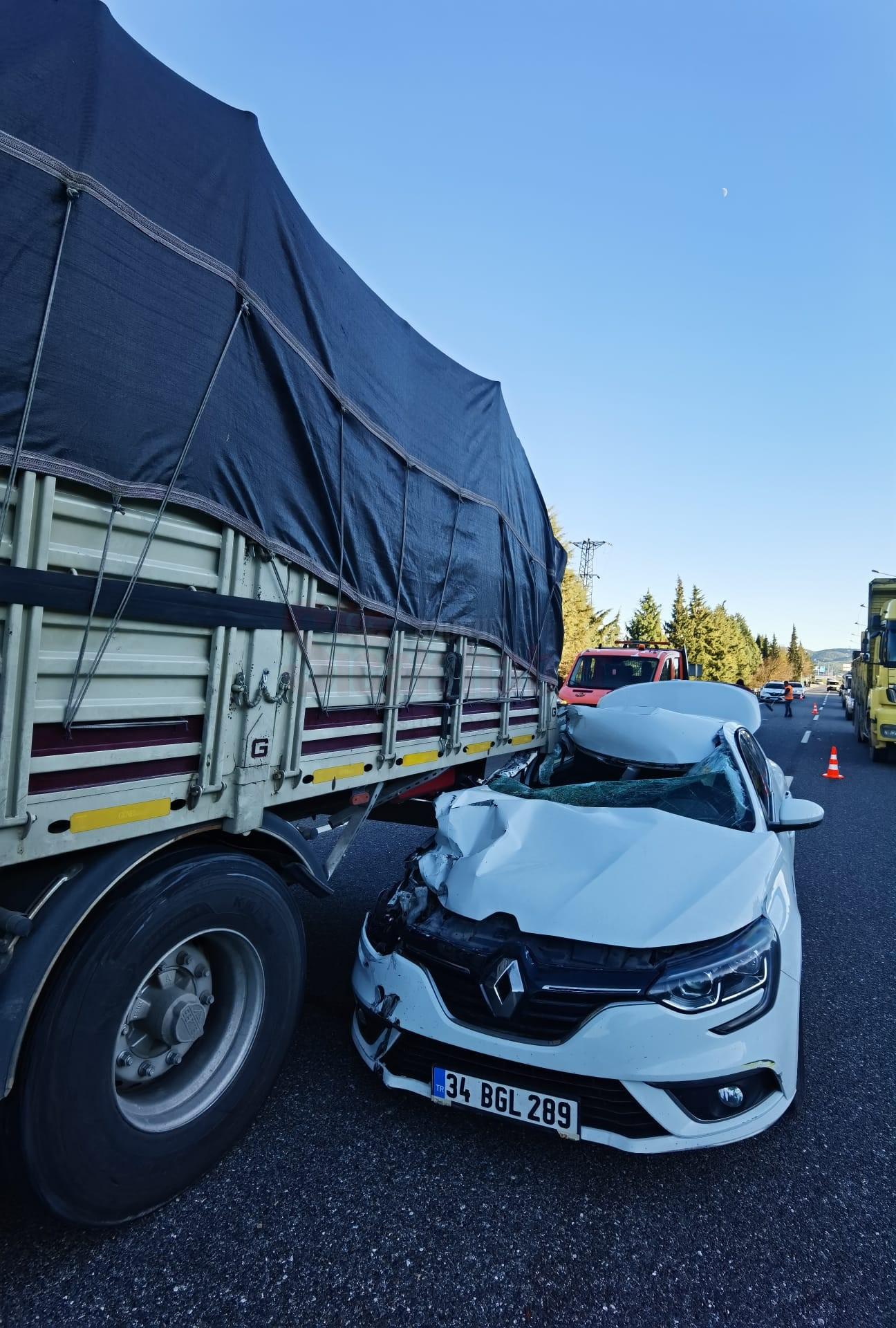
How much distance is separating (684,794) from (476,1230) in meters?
2.05

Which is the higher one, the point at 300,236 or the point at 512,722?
the point at 300,236

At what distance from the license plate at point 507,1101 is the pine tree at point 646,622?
53106mm

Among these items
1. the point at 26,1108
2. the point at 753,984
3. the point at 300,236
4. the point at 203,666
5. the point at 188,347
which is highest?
the point at 300,236

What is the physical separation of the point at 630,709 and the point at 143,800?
10.7ft

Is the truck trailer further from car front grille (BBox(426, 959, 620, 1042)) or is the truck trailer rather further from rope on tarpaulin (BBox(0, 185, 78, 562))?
car front grille (BBox(426, 959, 620, 1042))

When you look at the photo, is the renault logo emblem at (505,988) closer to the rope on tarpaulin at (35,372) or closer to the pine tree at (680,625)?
the rope on tarpaulin at (35,372)

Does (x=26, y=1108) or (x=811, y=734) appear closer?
(x=26, y=1108)

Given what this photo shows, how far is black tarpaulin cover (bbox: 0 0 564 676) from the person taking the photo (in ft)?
5.82

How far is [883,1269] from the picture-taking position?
2.02 m

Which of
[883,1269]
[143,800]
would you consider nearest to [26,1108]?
[143,800]

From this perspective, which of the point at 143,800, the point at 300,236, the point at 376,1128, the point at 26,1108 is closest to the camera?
the point at 26,1108

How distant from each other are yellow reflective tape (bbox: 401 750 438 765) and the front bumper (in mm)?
1431

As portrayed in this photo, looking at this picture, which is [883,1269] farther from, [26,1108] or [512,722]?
[512,722]

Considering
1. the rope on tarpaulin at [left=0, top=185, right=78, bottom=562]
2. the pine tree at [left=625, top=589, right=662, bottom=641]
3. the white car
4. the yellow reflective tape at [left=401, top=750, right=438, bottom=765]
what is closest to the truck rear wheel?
the white car
